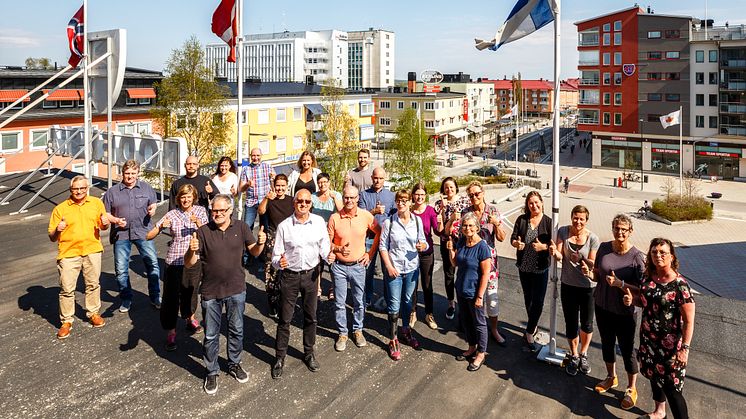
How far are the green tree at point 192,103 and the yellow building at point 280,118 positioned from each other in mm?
16907

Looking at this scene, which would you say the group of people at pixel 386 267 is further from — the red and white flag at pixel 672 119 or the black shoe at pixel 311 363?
the red and white flag at pixel 672 119

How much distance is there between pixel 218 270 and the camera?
213 inches

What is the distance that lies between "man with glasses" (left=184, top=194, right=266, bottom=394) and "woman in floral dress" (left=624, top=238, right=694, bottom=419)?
12.8 ft

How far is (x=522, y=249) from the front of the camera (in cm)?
645

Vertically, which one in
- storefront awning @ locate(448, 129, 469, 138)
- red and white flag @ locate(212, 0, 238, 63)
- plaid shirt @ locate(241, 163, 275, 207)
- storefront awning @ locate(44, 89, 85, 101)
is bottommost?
plaid shirt @ locate(241, 163, 275, 207)

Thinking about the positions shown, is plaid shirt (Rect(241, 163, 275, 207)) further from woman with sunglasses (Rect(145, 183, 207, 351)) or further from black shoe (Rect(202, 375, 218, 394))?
black shoe (Rect(202, 375, 218, 394))

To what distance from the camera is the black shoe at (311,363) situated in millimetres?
6000

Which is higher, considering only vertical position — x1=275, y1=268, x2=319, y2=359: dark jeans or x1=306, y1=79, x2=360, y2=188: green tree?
x1=306, y1=79, x2=360, y2=188: green tree

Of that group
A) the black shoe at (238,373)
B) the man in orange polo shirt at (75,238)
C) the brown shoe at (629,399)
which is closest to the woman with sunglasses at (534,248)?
the brown shoe at (629,399)

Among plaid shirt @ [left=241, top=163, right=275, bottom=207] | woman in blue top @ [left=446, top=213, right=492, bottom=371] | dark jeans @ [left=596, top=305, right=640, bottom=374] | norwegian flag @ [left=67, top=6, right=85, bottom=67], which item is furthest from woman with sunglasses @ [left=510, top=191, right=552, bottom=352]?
norwegian flag @ [left=67, top=6, right=85, bottom=67]

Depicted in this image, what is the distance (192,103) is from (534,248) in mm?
26334

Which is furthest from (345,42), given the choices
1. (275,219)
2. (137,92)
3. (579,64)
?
(275,219)

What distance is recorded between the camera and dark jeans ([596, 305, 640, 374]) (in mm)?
5391

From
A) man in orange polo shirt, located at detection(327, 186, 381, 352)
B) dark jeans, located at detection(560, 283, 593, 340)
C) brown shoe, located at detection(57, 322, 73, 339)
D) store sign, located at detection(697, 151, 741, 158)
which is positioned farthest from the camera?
store sign, located at detection(697, 151, 741, 158)
